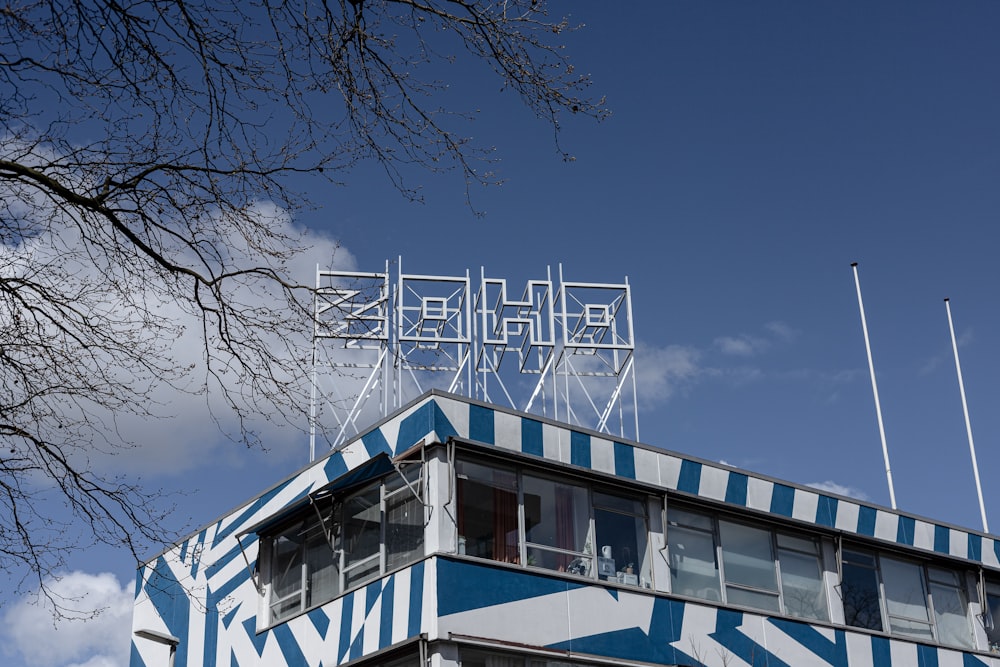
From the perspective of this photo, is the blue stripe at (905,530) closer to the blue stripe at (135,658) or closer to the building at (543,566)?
the building at (543,566)

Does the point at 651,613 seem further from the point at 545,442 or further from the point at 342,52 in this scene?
the point at 342,52

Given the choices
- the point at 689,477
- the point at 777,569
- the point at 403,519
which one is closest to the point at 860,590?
the point at 777,569

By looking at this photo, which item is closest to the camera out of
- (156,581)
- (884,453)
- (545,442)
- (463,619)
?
(463,619)

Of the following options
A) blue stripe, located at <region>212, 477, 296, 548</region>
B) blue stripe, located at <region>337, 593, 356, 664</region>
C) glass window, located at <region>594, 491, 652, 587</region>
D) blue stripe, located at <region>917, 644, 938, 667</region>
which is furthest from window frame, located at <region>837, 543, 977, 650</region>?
blue stripe, located at <region>212, 477, 296, 548</region>

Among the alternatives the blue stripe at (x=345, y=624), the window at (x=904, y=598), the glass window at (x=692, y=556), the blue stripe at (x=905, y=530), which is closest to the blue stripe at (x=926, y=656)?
the window at (x=904, y=598)

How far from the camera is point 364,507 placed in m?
18.8

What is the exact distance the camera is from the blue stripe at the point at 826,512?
22156 millimetres

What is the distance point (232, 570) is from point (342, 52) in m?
15.2

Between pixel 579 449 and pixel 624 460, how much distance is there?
37.7 inches

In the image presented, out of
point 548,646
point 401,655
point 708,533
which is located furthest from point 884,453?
point 401,655

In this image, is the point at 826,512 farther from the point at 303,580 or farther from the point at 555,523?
the point at 303,580

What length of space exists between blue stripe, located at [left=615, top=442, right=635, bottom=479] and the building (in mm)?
29

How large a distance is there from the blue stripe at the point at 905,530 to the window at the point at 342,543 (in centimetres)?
1034

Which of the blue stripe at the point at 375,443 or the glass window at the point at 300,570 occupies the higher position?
the blue stripe at the point at 375,443
